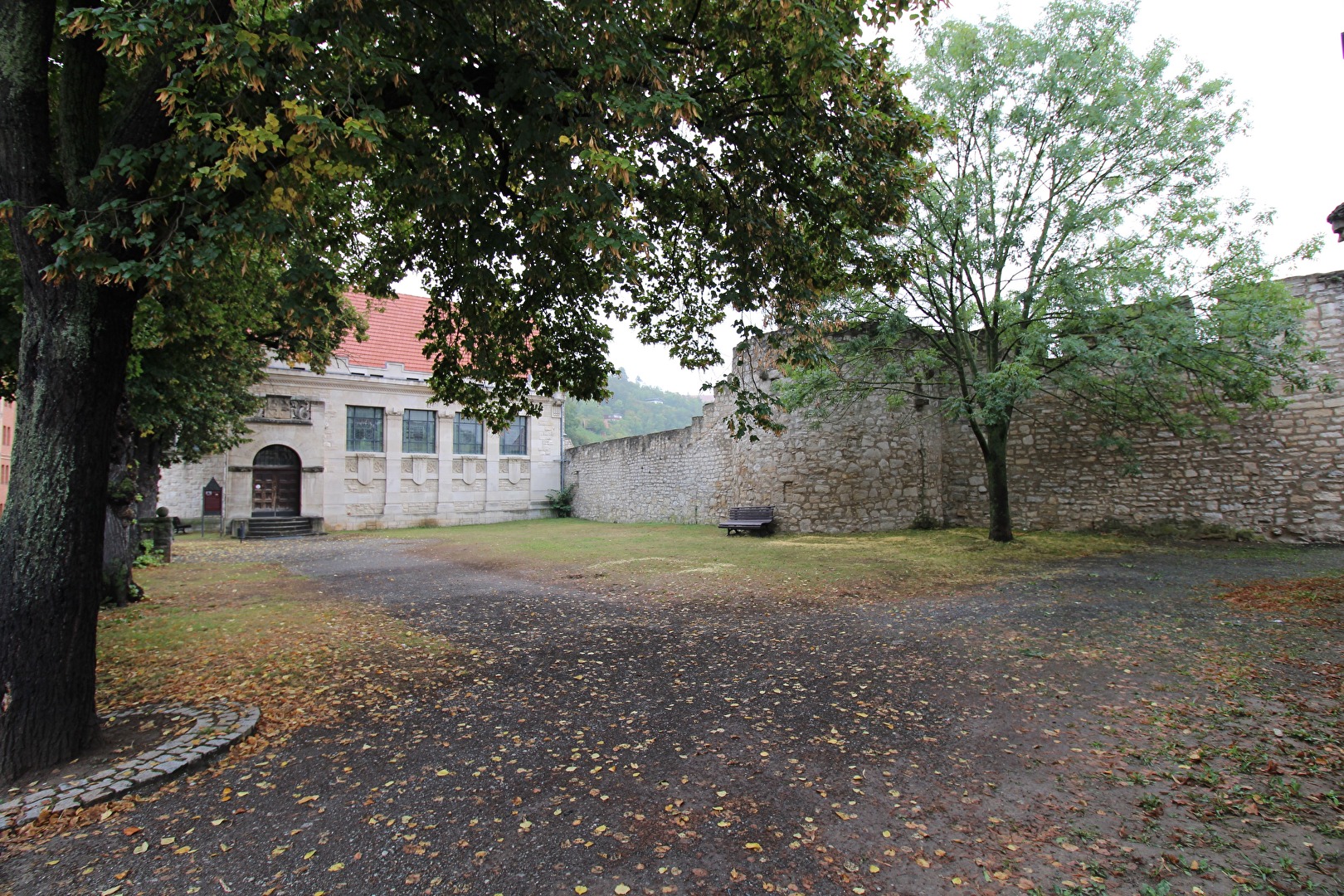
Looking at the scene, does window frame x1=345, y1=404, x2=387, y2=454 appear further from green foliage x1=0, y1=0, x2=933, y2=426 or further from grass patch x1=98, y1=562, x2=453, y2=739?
green foliage x1=0, y1=0, x2=933, y2=426

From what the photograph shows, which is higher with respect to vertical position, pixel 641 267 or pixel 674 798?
pixel 641 267

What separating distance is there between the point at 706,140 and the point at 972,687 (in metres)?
4.66

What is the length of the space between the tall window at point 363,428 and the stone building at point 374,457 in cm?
3

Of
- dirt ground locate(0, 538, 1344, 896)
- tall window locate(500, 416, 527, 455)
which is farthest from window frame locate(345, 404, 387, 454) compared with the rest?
dirt ground locate(0, 538, 1344, 896)

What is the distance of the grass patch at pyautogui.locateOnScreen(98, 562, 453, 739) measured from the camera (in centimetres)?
423

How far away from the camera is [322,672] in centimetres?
480

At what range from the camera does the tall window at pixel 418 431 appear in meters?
24.1

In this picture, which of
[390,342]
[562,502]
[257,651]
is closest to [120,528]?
[257,651]

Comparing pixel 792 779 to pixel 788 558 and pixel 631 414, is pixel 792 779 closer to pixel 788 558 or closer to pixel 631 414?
pixel 788 558

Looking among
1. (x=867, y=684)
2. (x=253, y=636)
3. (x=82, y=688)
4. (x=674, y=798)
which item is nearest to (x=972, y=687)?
(x=867, y=684)

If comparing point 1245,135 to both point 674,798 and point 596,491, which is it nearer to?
point 674,798

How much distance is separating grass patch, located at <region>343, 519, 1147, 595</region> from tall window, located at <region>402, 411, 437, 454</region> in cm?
849

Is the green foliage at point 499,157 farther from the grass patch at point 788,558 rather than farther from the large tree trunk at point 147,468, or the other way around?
the large tree trunk at point 147,468

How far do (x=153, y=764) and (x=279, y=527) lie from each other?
65.2 ft
